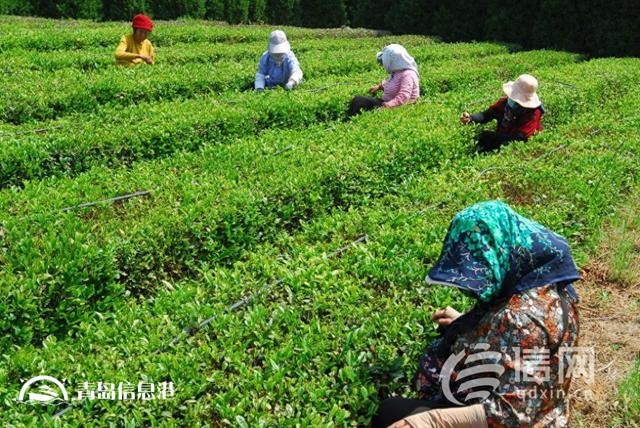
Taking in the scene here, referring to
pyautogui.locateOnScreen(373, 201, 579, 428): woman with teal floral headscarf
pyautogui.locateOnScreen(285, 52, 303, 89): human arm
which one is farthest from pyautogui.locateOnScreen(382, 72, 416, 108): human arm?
pyautogui.locateOnScreen(373, 201, 579, 428): woman with teal floral headscarf

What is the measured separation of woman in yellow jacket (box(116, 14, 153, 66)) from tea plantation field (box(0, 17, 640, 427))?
1022 millimetres

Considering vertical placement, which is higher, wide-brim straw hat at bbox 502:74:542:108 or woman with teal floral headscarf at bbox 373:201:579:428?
wide-brim straw hat at bbox 502:74:542:108

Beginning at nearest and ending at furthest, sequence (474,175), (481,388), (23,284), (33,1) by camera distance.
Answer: (481,388) → (23,284) → (474,175) → (33,1)

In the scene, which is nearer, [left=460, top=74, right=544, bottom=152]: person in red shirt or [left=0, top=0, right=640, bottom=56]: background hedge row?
[left=460, top=74, right=544, bottom=152]: person in red shirt

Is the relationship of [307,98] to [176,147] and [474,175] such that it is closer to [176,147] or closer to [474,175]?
[176,147]

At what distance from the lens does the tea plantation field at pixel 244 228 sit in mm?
3018

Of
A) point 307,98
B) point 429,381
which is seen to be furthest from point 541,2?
point 429,381

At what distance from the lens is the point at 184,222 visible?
15.8 ft

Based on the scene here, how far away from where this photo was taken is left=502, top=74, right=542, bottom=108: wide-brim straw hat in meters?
7.18

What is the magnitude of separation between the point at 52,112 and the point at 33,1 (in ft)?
65.8

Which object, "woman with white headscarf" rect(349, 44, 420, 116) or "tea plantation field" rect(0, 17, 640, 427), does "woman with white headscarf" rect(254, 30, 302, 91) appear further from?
"woman with white headscarf" rect(349, 44, 420, 116)
